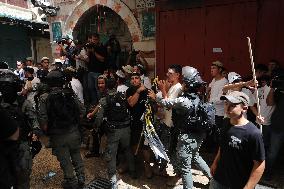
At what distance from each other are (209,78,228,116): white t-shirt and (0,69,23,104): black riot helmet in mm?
3793

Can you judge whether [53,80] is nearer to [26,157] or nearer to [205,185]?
[26,157]

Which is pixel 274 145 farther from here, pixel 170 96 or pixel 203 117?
pixel 170 96

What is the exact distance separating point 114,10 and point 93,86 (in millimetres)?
2966

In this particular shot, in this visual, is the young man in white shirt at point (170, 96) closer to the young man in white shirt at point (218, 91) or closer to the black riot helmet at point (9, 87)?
the young man in white shirt at point (218, 91)

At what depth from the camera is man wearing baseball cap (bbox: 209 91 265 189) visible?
2.82 meters

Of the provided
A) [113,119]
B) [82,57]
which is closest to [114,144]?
[113,119]

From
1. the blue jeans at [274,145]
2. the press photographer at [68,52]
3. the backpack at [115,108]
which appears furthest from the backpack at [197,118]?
the press photographer at [68,52]

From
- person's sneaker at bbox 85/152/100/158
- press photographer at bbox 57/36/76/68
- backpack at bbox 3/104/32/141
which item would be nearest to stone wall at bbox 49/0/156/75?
press photographer at bbox 57/36/76/68

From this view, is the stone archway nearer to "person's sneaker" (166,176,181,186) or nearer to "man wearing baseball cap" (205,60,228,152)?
"man wearing baseball cap" (205,60,228,152)

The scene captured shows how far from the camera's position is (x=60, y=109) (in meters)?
4.45

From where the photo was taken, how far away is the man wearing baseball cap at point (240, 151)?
9.24 feet

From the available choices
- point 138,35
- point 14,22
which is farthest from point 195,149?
point 14,22

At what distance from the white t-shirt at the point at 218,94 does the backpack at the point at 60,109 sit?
296 centimetres

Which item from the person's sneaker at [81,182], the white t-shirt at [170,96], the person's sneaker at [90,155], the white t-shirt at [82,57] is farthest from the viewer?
the white t-shirt at [82,57]
